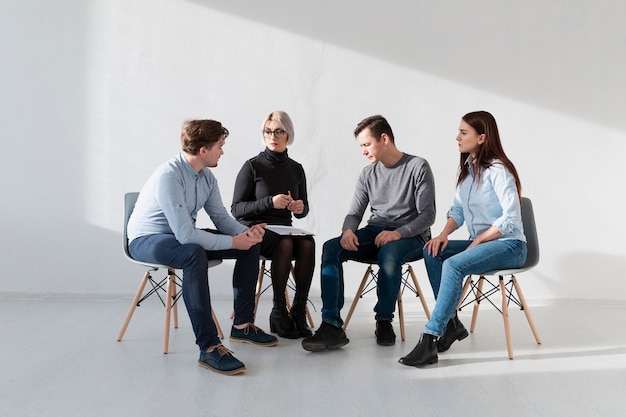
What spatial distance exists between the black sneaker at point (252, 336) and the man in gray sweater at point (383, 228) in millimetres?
235

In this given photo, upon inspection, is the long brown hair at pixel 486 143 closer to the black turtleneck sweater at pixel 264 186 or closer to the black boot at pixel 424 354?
the black boot at pixel 424 354

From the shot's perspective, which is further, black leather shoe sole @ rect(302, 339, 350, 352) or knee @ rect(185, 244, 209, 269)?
black leather shoe sole @ rect(302, 339, 350, 352)

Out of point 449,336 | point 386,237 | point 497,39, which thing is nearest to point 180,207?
point 386,237

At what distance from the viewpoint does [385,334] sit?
3248 mm

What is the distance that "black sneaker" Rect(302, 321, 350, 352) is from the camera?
3020 mm

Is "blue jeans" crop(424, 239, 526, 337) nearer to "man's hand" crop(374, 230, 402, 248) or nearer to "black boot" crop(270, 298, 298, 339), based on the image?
"man's hand" crop(374, 230, 402, 248)

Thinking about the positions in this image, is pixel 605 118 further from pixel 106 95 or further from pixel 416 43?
pixel 106 95

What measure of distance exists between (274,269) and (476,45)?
2.14 meters

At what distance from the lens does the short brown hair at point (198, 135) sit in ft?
9.85

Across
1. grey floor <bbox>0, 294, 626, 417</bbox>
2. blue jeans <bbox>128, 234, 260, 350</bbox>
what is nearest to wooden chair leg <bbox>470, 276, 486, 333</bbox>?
grey floor <bbox>0, 294, 626, 417</bbox>

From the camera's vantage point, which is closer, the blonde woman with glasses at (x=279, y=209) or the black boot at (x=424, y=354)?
the black boot at (x=424, y=354)

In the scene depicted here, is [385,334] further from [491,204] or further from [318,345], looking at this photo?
[491,204]

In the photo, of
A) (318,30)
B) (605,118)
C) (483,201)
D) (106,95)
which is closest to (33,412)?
(483,201)

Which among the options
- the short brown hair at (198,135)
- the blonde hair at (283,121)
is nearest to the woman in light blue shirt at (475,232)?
the blonde hair at (283,121)
